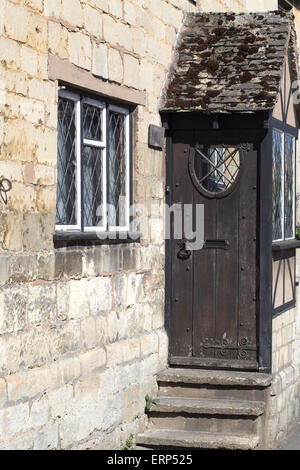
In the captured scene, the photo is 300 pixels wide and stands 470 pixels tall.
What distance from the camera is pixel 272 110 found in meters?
9.63

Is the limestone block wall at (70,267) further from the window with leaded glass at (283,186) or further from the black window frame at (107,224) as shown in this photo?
the window with leaded glass at (283,186)

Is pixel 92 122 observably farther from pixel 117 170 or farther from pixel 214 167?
pixel 214 167

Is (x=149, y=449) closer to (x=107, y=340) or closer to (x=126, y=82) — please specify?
(x=107, y=340)

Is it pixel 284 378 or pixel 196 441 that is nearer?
pixel 196 441

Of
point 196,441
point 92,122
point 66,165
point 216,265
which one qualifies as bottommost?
point 196,441

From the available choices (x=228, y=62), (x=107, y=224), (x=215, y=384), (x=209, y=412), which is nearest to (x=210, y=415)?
(x=209, y=412)

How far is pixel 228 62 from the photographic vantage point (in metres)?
9.83

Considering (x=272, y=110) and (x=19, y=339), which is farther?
(x=272, y=110)

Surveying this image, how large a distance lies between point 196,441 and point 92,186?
2501 millimetres

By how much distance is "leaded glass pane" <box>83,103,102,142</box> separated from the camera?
8.38 meters

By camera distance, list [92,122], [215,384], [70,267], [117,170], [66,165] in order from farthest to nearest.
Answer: [215,384] → [117,170] → [92,122] → [66,165] → [70,267]

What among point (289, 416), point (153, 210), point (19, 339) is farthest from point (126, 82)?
point (289, 416)

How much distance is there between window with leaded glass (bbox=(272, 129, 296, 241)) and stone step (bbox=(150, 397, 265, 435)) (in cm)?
197
